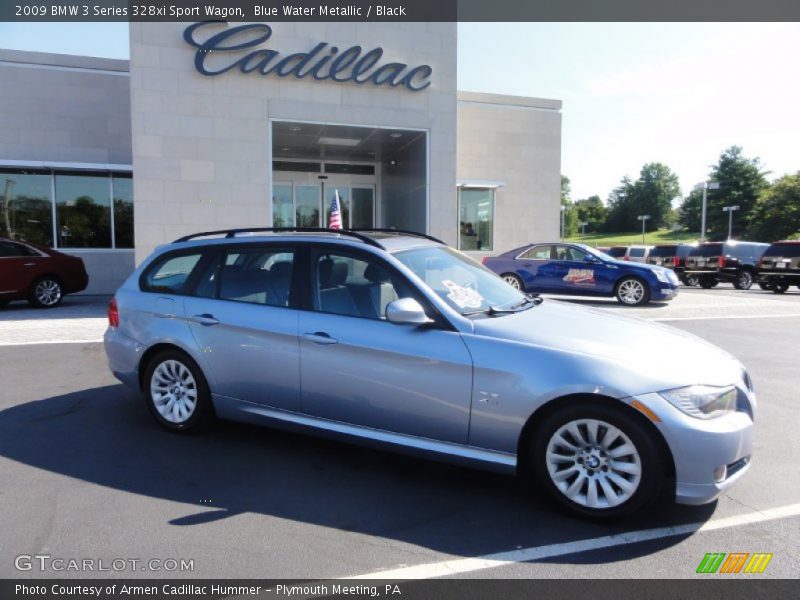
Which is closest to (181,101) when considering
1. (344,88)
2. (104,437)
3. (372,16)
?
(344,88)

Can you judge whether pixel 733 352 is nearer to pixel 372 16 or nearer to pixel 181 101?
pixel 372 16

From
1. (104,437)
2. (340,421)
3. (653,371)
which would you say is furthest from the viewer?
(104,437)

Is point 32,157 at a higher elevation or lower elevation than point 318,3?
lower

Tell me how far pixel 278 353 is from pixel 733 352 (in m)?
6.99

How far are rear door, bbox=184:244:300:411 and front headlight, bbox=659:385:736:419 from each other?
2.44 m

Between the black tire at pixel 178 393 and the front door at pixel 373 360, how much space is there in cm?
106

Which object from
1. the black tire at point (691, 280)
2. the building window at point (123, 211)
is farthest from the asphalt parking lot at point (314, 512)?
the black tire at point (691, 280)

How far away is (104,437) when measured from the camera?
15.7 feet

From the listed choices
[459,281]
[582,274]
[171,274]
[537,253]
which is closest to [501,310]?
[459,281]

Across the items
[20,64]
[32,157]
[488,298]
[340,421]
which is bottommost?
[340,421]

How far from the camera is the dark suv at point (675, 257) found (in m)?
24.5

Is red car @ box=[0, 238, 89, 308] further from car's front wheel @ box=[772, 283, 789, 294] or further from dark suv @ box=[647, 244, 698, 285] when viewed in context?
car's front wheel @ box=[772, 283, 789, 294]

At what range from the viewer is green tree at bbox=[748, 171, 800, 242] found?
195 ft

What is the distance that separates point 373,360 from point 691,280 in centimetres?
2410
